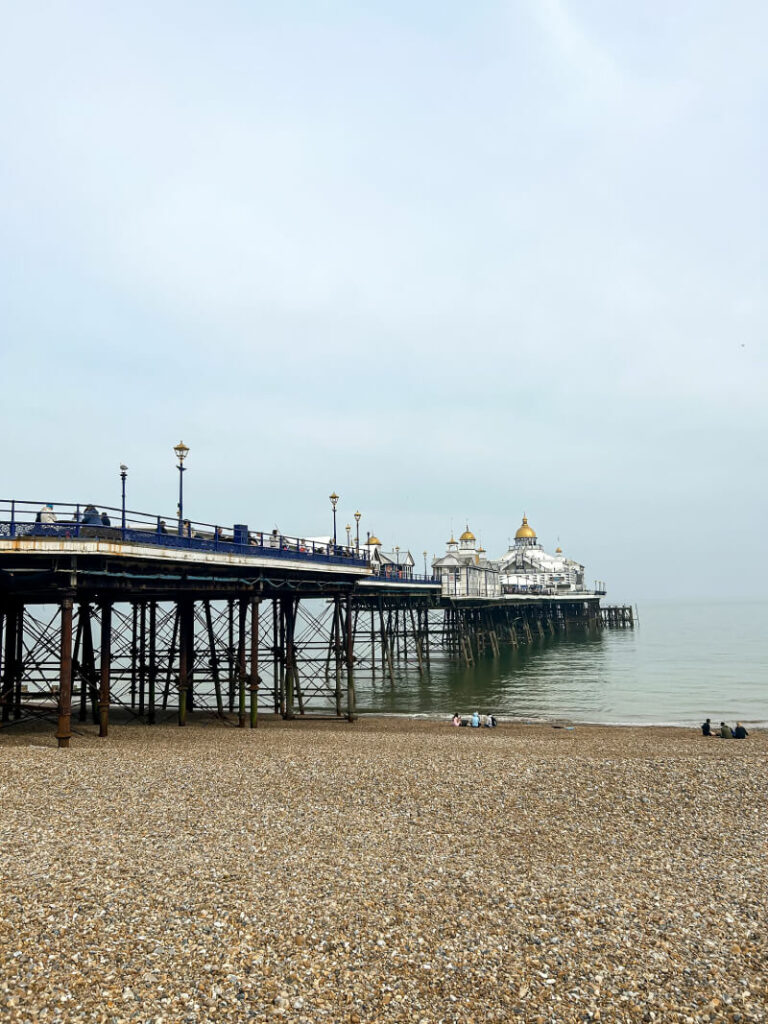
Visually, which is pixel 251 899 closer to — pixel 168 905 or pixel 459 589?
pixel 168 905

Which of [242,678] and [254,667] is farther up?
[254,667]

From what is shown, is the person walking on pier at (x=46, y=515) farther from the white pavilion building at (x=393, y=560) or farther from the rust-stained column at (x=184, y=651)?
the white pavilion building at (x=393, y=560)

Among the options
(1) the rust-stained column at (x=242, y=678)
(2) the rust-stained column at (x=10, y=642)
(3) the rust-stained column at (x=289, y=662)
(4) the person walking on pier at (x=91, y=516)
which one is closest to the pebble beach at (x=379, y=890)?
(4) the person walking on pier at (x=91, y=516)

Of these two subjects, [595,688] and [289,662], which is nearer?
[289,662]

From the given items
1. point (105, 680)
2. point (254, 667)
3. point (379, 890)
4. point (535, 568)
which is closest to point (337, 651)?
point (254, 667)

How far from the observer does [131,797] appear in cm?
1326

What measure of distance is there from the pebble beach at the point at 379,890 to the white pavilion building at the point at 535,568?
86.9 meters

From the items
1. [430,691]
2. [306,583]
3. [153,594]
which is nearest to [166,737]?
[153,594]

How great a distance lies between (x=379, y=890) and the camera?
9508mm

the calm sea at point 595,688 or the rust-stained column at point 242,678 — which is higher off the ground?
the rust-stained column at point 242,678

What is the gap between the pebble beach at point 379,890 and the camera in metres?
7.20

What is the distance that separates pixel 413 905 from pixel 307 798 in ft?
16.6

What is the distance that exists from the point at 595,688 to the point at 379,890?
40.9 metres

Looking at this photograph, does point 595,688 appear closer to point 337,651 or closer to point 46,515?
point 337,651
